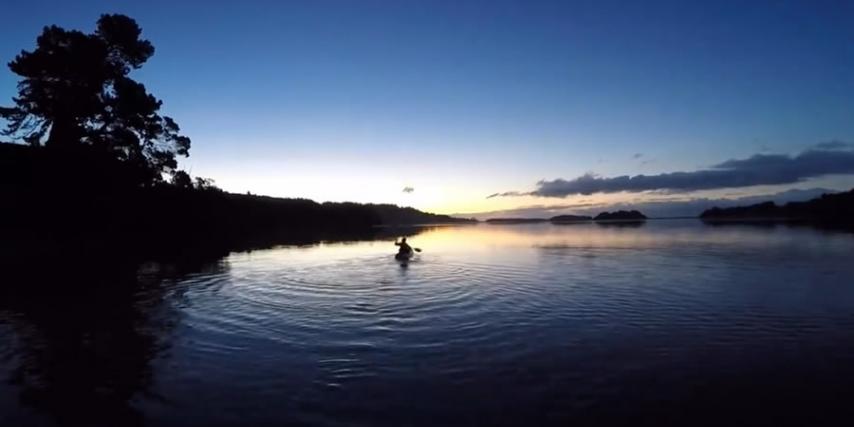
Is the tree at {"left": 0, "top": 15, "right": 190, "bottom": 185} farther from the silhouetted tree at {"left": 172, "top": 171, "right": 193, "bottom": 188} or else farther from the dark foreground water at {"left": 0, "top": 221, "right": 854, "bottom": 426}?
the dark foreground water at {"left": 0, "top": 221, "right": 854, "bottom": 426}

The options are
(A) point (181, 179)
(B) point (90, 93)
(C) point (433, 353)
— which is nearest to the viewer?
(C) point (433, 353)

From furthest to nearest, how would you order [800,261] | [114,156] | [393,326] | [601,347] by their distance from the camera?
[114,156], [800,261], [393,326], [601,347]

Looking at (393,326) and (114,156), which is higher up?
(114,156)

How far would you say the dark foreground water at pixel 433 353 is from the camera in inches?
319

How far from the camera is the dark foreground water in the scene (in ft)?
26.6

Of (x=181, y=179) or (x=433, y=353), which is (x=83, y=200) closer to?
(x=181, y=179)

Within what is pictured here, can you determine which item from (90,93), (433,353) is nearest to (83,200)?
(90,93)

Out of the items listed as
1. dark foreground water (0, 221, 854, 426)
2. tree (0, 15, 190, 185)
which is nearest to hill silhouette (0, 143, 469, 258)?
tree (0, 15, 190, 185)

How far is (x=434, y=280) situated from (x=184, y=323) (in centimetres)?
1305

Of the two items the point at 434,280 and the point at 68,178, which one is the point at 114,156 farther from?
the point at 434,280

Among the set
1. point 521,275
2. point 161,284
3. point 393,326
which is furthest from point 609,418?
point 161,284

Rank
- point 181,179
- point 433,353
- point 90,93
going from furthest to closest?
point 181,179 → point 90,93 → point 433,353

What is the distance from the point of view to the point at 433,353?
11.4 meters

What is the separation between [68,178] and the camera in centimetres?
3947
